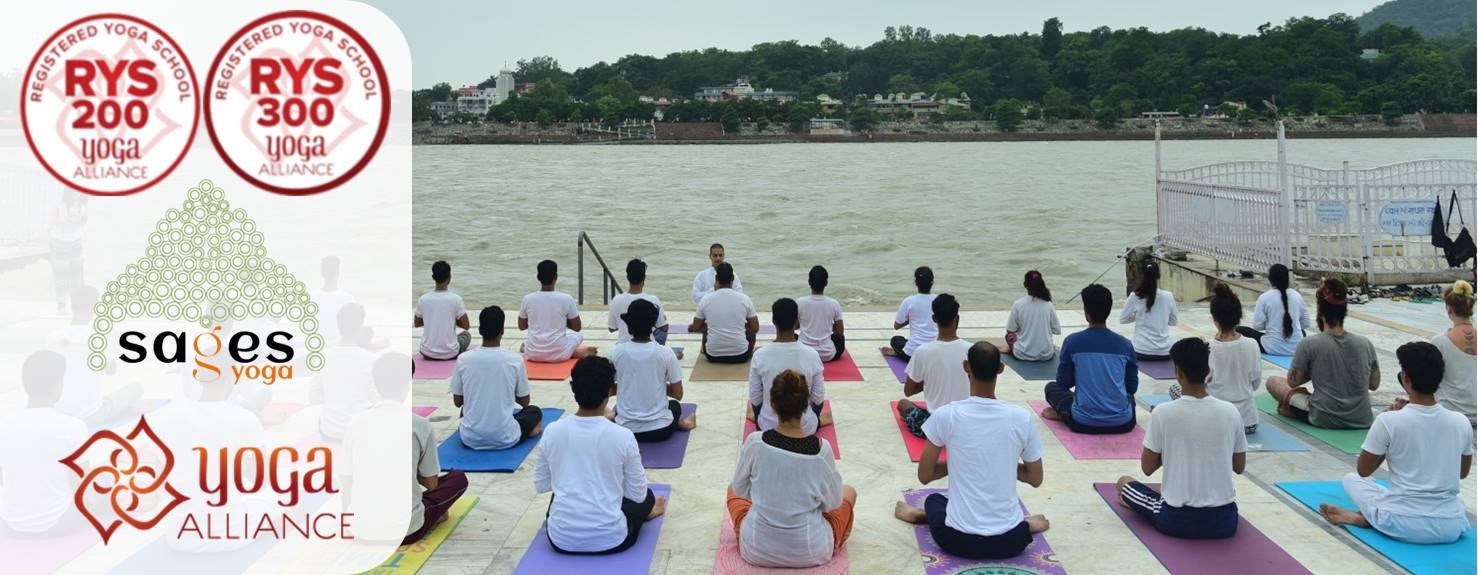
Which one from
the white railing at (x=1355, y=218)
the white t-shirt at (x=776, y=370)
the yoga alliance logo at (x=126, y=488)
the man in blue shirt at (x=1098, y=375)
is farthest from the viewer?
the white railing at (x=1355, y=218)

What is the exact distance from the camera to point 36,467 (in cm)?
534

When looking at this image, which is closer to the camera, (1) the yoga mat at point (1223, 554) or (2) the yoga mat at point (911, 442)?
(1) the yoga mat at point (1223, 554)

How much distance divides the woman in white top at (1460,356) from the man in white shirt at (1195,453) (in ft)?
7.96

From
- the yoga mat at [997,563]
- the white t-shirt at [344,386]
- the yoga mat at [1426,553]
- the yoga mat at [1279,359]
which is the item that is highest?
the white t-shirt at [344,386]

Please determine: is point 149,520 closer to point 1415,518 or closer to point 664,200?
point 1415,518

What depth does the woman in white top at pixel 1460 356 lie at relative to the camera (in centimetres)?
676

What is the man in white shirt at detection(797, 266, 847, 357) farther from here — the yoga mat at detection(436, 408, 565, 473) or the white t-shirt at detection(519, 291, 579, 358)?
the yoga mat at detection(436, 408, 565, 473)

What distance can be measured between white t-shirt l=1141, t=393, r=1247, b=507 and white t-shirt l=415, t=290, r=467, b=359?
581 cm

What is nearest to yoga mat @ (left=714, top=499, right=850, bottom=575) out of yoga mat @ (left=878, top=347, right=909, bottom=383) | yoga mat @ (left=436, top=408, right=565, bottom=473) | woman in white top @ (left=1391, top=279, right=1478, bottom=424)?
yoga mat @ (left=436, top=408, right=565, bottom=473)

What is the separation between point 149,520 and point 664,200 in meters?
43.3

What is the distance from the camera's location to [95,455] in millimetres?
6418

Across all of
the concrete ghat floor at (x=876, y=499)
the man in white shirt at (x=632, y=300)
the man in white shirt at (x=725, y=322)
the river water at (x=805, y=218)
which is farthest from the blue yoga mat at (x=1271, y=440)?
the river water at (x=805, y=218)

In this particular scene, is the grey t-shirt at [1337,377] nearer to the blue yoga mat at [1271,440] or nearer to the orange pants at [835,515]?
the blue yoga mat at [1271,440]

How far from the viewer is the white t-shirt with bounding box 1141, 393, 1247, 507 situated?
5.18 m
